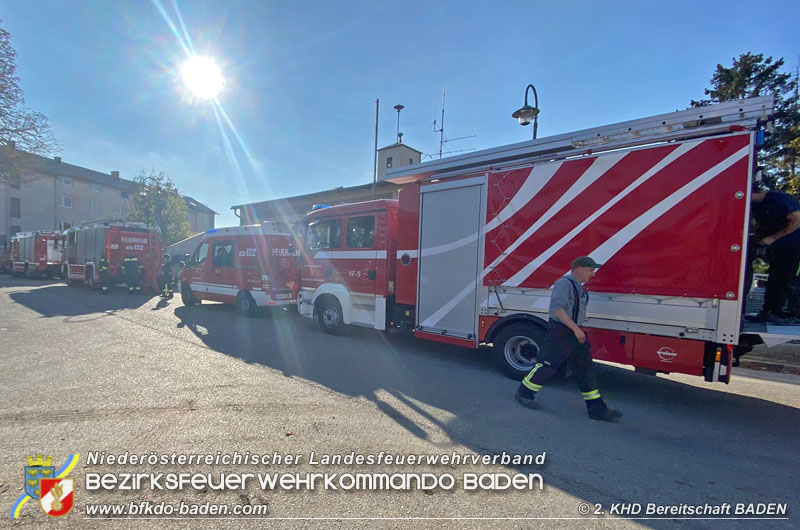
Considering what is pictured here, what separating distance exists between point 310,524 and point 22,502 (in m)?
1.97

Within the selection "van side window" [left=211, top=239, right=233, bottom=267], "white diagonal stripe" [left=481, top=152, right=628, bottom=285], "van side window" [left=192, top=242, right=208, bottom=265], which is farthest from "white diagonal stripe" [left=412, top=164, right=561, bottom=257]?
"van side window" [left=192, top=242, right=208, bottom=265]

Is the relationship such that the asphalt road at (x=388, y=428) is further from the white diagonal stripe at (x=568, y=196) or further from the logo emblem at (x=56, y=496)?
the white diagonal stripe at (x=568, y=196)

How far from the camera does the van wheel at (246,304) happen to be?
33.8 feet

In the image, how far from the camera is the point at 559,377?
5223 millimetres

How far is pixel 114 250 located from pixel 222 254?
8444mm

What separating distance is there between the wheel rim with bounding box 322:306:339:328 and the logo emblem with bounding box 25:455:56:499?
5.08m

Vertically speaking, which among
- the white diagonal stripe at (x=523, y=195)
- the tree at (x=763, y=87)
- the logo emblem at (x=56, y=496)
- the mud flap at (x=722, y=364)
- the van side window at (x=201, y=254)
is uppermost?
the tree at (x=763, y=87)

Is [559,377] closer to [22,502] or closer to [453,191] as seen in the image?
[453,191]

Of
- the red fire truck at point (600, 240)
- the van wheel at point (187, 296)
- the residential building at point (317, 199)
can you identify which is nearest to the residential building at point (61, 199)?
the residential building at point (317, 199)

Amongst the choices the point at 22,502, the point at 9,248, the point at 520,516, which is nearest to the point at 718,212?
the point at 520,516

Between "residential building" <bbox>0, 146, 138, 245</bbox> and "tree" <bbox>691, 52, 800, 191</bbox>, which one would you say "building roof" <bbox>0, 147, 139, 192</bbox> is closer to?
"residential building" <bbox>0, 146, 138, 245</bbox>

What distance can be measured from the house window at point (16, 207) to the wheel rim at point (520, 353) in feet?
183

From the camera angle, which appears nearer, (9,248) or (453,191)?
(453,191)

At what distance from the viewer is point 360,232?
7352 millimetres
